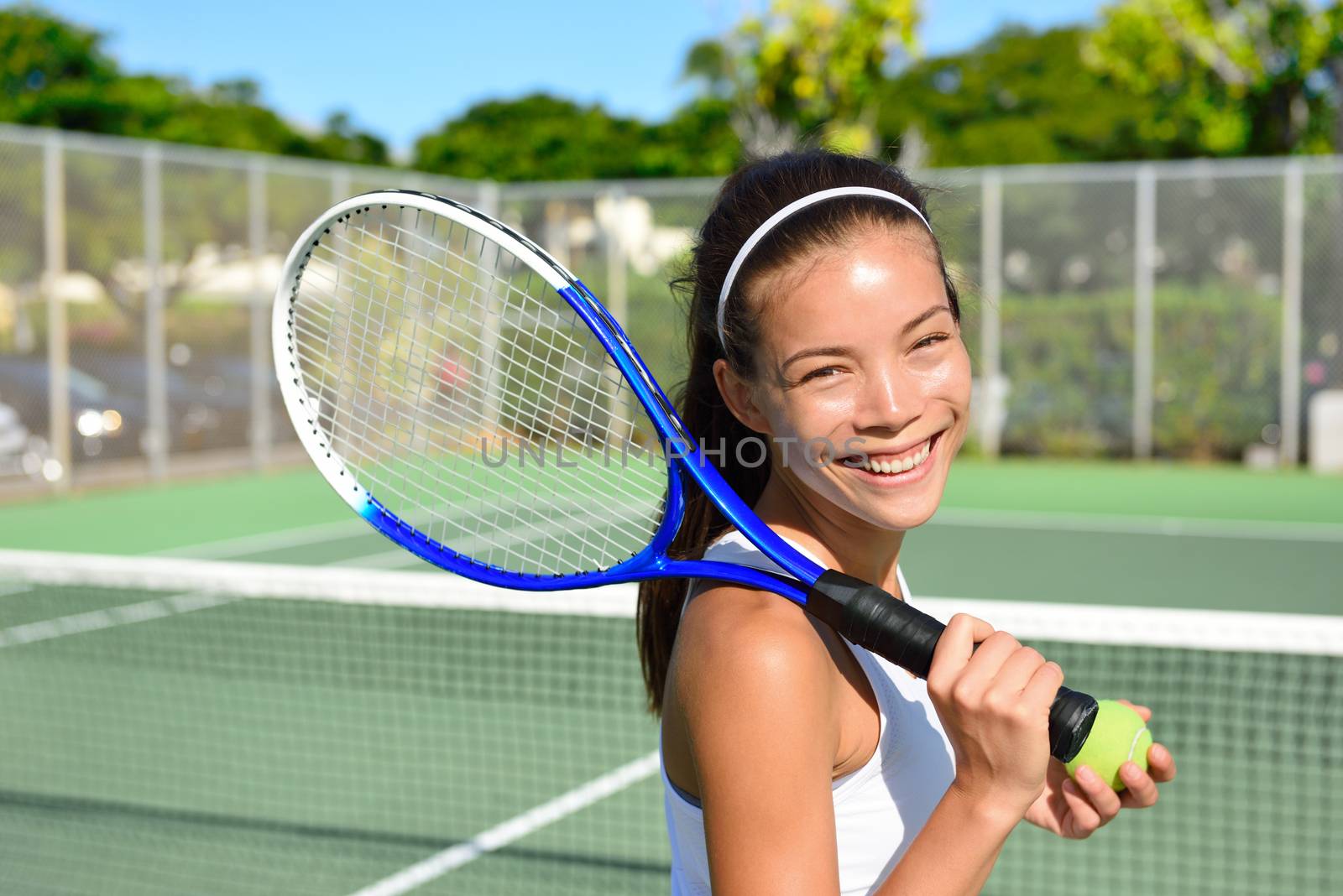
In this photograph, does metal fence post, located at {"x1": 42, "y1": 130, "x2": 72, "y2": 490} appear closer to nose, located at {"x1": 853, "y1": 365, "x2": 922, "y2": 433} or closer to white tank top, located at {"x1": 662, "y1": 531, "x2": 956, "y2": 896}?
white tank top, located at {"x1": 662, "y1": 531, "x2": 956, "y2": 896}

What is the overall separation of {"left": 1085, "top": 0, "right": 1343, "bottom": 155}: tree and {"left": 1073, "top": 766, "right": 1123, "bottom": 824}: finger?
1689cm

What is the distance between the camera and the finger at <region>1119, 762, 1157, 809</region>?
1590mm

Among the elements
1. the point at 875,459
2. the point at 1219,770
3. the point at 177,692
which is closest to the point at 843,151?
the point at 875,459

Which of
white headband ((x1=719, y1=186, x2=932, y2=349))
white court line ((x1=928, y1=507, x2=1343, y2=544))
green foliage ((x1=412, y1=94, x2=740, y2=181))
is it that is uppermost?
white headband ((x1=719, y1=186, x2=932, y2=349))

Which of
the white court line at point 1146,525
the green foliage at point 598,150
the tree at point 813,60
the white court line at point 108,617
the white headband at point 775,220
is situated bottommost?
the green foliage at point 598,150

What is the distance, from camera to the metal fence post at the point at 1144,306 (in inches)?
524

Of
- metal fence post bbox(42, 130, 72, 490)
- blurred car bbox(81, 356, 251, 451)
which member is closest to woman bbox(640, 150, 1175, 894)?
metal fence post bbox(42, 130, 72, 490)

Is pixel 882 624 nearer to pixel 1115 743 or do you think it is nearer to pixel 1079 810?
pixel 1079 810

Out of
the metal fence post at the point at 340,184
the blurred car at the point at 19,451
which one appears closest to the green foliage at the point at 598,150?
the metal fence post at the point at 340,184

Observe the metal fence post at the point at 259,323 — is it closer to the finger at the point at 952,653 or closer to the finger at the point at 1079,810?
the finger at the point at 1079,810

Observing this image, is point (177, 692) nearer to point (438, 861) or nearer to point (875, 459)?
Answer: point (438, 861)

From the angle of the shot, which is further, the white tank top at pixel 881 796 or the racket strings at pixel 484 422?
the racket strings at pixel 484 422

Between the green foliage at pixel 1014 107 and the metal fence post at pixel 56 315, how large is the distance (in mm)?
28765

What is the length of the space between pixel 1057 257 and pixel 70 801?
11.6 meters
